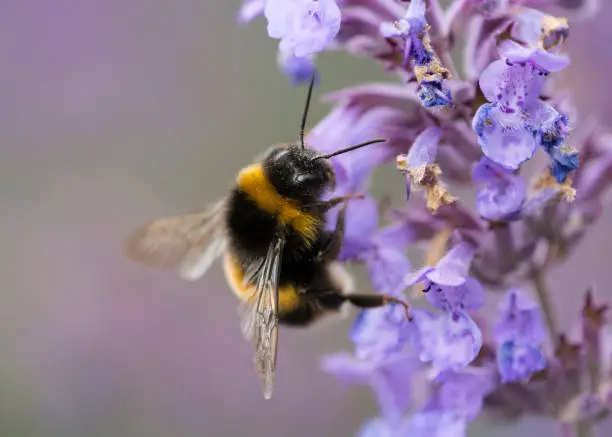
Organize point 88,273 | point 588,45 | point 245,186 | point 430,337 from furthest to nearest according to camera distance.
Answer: point 88,273
point 588,45
point 245,186
point 430,337

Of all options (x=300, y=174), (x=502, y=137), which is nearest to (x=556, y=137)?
(x=502, y=137)

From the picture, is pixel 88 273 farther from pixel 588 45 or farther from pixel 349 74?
Answer: pixel 588 45

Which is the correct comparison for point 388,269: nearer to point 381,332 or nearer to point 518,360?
point 381,332

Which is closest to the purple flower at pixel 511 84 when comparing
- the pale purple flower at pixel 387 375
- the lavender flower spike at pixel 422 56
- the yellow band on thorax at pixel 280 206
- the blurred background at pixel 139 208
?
the lavender flower spike at pixel 422 56

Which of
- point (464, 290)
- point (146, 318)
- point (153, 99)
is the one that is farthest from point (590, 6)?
point (153, 99)

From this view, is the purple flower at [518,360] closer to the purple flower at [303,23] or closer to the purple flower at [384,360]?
the purple flower at [384,360]
